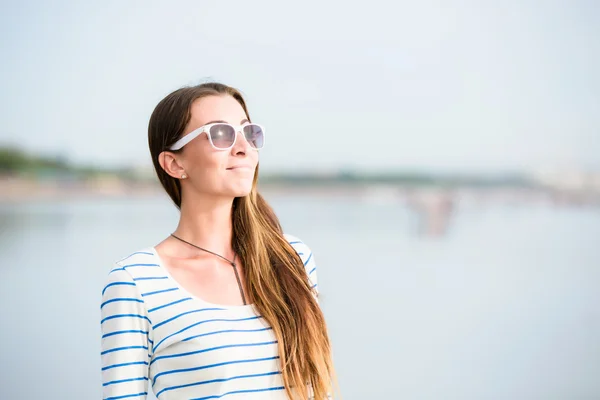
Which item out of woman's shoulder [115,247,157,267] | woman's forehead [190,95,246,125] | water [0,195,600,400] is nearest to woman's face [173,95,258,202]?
woman's forehead [190,95,246,125]

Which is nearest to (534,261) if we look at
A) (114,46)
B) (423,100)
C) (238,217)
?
(423,100)

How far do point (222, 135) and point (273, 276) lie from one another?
34 centimetres

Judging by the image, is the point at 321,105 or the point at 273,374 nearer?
the point at 273,374

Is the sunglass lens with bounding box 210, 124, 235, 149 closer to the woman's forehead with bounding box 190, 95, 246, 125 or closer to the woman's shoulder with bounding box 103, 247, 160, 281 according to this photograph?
the woman's forehead with bounding box 190, 95, 246, 125

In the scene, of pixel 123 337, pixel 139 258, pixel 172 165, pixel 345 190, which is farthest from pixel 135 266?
pixel 345 190

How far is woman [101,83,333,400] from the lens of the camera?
1346 millimetres

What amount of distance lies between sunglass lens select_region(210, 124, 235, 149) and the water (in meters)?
2.22

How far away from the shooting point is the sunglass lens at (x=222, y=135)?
1.44 meters

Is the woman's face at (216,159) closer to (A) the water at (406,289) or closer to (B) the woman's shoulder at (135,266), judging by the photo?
(B) the woman's shoulder at (135,266)

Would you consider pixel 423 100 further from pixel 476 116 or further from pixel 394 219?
pixel 394 219

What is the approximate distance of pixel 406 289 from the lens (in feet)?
13.2

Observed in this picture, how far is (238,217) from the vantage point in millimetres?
1581

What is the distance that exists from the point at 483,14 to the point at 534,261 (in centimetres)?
155

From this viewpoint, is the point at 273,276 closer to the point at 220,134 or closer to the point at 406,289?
the point at 220,134
